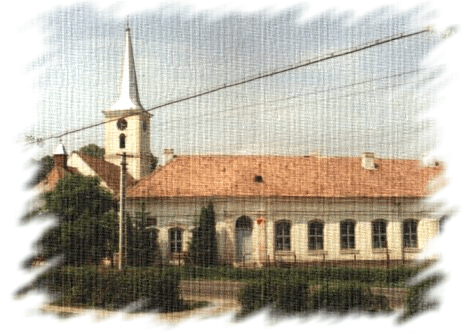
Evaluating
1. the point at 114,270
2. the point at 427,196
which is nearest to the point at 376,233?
the point at 427,196

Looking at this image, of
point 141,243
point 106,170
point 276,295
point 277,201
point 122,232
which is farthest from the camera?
point 277,201

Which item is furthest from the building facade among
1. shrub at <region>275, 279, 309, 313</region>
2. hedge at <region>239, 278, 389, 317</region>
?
shrub at <region>275, 279, 309, 313</region>

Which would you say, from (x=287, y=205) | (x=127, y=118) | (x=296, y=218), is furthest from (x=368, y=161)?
(x=127, y=118)

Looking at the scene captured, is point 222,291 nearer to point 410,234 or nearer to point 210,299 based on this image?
point 210,299

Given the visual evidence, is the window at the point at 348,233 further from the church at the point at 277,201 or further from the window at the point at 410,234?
the window at the point at 410,234

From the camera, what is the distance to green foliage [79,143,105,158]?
24.6ft

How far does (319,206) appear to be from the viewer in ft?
34.7

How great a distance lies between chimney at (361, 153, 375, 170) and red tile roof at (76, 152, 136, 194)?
3.50 metres

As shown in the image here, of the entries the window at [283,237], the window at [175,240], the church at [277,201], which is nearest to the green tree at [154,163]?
the church at [277,201]

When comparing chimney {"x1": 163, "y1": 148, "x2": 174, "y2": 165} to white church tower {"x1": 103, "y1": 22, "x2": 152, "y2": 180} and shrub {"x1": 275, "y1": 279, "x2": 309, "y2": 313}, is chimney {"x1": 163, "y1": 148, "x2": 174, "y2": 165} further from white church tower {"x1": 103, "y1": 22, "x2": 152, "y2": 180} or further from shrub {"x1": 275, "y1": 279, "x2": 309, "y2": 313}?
shrub {"x1": 275, "y1": 279, "x2": 309, "y2": 313}

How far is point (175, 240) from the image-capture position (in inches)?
325

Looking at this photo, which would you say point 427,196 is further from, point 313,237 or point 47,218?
point 47,218

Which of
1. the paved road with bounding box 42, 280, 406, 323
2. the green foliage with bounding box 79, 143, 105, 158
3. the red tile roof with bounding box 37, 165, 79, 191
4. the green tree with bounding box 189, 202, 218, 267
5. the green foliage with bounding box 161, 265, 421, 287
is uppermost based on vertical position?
the green foliage with bounding box 79, 143, 105, 158

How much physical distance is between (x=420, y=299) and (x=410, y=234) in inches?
83.1
